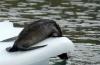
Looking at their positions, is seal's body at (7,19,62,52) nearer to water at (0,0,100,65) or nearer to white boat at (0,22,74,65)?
white boat at (0,22,74,65)

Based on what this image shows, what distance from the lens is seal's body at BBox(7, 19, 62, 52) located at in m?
13.2

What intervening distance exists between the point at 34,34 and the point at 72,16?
9412mm

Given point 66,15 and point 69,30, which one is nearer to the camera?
point 69,30

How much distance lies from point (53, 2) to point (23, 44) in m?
15.2

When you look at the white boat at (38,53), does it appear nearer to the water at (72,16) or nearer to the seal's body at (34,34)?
the seal's body at (34,34)

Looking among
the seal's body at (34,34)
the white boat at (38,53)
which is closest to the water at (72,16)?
the white boat at (38,53)

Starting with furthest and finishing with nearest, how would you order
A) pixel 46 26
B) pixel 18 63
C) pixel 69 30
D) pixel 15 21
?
pixel 15 21 < pixel 69 30 < pixel 46 26 < pixel 18 63

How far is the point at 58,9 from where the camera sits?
25156mm

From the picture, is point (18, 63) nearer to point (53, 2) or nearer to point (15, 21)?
point (15, 21)

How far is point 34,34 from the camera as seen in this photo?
13.6 metres

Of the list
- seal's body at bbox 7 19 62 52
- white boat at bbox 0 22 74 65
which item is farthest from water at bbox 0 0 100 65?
seal's body at bbox 7 19 62 52

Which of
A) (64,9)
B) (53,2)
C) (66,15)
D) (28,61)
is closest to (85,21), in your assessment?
(66,15)

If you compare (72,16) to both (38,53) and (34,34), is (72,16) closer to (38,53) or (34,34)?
(34,34)

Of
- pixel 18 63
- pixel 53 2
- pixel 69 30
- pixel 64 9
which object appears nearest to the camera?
pixel 18 63
